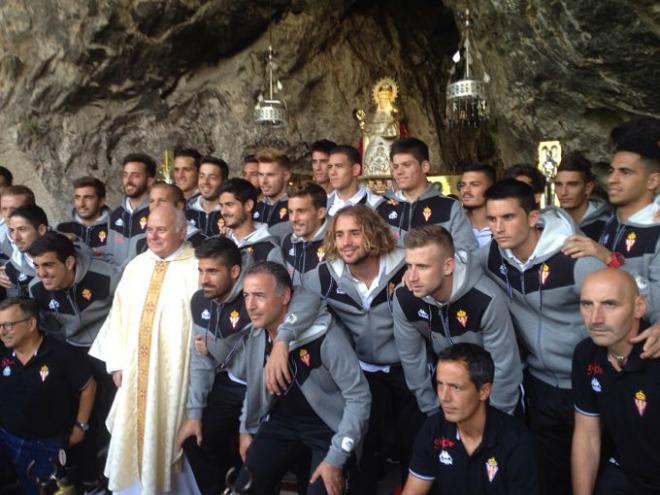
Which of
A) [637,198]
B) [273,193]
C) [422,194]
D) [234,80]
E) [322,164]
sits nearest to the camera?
[637,198]

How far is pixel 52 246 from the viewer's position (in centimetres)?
448

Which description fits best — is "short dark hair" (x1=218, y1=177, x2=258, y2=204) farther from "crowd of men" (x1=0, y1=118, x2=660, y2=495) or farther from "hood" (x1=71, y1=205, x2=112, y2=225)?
"hood" (x1=71, y1=205, x2=112, y2=225)

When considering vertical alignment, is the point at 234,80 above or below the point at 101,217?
above

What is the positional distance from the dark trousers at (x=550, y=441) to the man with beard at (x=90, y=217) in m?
4.02

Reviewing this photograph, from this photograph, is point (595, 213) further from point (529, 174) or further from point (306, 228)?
point (306, 228)

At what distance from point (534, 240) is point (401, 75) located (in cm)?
766

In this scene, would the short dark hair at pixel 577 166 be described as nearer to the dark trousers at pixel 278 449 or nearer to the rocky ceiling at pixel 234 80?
the rocky ceiling at pixel 234 80

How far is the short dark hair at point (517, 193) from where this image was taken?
Answer: 3.60 metres

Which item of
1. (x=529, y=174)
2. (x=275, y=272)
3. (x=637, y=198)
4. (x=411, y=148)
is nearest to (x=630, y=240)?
(x=637, y=198)

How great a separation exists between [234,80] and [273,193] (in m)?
4.26

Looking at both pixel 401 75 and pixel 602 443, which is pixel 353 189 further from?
pixel 401 75

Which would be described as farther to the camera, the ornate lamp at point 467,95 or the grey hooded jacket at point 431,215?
the ornate lamp at point 467,95

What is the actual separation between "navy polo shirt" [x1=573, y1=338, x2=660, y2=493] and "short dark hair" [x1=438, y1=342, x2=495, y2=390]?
21.9 inches

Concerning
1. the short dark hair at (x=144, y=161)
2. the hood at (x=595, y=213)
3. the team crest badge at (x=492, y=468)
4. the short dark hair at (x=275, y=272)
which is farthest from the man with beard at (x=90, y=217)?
the team crest badge at (x=492, y=468)
